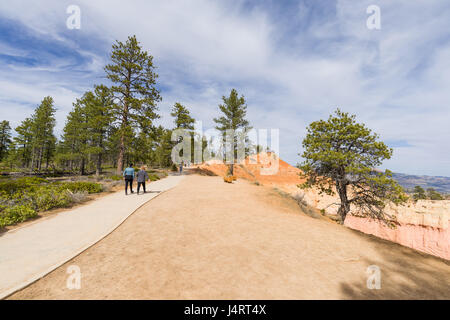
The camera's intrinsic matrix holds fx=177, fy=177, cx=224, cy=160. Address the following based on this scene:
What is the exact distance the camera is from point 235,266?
4090mm

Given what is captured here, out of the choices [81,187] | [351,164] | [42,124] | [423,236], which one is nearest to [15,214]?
[81,187]

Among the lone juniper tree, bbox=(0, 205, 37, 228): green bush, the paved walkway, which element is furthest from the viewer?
the lone juniper tree

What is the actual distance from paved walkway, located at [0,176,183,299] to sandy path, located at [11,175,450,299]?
0.99ft

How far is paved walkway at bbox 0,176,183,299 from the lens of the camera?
3559 mm

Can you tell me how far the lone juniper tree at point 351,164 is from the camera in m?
10.6

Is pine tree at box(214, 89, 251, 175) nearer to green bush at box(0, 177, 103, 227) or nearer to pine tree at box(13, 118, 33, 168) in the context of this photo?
green bush at box(0, 177, 103, 227)

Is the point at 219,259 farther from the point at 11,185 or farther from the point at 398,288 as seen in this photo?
the point at 11,185

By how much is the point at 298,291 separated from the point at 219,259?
6.08 feet

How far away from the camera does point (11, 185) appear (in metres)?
9.27

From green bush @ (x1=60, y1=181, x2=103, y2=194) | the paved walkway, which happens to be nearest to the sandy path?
the paved walkway

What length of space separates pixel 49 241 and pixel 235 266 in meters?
5.30

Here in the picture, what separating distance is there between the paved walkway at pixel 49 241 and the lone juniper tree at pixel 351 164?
12.1 meters

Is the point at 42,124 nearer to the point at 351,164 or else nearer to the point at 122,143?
the point at 122,143
